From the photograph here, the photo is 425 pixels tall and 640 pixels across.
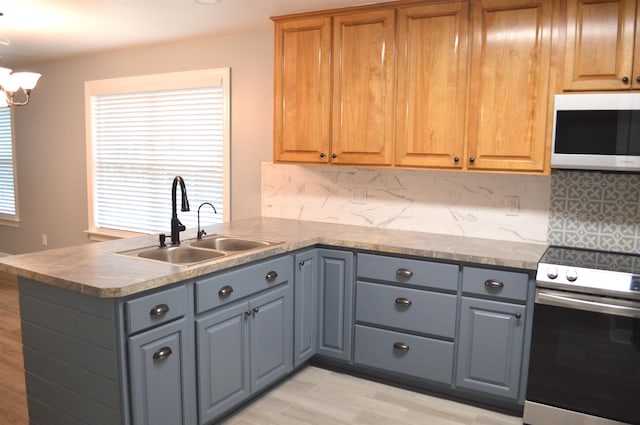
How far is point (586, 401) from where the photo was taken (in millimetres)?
2367

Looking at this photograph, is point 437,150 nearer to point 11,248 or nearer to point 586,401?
point 586,401

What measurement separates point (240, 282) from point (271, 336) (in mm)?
442

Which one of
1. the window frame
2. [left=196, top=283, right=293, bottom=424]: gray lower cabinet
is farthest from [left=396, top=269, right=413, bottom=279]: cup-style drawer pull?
the window frame

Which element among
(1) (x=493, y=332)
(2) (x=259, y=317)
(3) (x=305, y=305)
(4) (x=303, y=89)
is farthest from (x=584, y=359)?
(4) (x=303, y=89)

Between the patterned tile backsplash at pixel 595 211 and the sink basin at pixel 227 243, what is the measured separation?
1.74m

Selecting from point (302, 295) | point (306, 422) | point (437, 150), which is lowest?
point (306, 422)

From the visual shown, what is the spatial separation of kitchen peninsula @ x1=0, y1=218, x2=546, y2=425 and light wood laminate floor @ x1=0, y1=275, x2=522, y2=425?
0.10 metres

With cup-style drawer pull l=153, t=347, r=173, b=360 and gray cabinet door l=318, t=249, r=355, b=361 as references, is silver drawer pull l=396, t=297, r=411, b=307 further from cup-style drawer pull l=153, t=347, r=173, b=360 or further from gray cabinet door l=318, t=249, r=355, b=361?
cup-style drawer pull l=153, t=347, r=173, b=360

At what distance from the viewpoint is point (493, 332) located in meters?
2.59

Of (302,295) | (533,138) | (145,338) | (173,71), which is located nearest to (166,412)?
(145,338)

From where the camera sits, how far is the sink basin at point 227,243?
282 centimetres

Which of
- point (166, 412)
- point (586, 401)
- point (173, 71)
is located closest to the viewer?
point (166, 412)

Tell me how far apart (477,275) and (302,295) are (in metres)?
1.02

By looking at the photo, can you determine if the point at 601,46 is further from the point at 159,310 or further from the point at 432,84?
the point at 159,310
